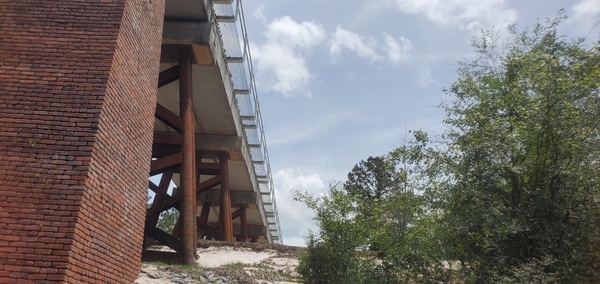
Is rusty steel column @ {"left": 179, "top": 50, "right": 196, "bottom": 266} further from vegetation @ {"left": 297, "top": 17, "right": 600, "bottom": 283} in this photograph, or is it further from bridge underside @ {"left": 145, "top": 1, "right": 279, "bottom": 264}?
vegetation @ {"left": 297, "top": 17, "right": 600, "bottom": 283}

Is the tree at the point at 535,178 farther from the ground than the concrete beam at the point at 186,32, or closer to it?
closer to it

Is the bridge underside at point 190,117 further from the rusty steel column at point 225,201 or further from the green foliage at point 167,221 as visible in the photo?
the green foliage at point 167,221

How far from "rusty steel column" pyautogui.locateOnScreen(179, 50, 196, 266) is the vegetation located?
2.56 meters

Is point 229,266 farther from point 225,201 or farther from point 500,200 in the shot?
point 225,201

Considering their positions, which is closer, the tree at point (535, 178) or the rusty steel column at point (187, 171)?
the tree at point (535, 178)

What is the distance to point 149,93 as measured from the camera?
8.08 meters

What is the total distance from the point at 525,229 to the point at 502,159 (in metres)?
1.31

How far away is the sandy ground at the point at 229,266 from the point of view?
28.8ft

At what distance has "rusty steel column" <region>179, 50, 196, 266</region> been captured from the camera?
10.7 m

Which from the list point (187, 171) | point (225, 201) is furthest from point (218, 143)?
point (187, 171)

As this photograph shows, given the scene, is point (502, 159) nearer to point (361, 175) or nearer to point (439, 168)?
point (439, 168)

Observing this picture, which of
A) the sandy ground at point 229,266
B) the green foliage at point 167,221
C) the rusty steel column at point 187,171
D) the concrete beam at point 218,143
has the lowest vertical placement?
the sandy ground at point 229,266

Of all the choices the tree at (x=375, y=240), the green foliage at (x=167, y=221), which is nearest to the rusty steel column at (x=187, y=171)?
the tree at (x=375, y=240)

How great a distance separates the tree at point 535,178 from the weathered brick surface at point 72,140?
5.89m
